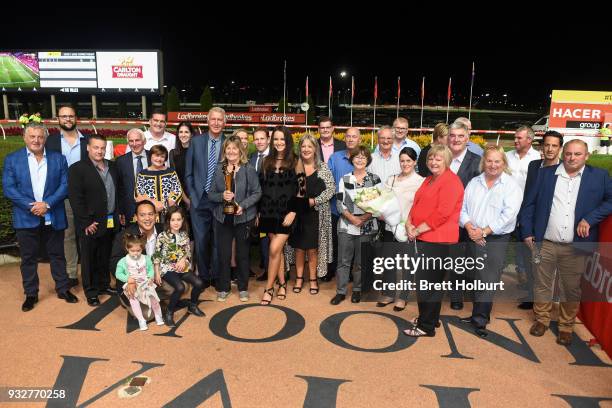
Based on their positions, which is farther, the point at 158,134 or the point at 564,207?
the point at 158,134

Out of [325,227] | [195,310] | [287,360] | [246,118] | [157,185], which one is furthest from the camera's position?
[246,118]

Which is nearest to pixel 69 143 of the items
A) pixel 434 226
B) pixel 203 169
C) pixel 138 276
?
pixel 203 169

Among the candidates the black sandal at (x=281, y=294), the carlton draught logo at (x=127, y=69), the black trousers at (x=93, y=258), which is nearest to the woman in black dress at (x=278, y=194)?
the black sandal at (x=281, y=294)

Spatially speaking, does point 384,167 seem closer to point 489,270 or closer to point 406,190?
point 406,190

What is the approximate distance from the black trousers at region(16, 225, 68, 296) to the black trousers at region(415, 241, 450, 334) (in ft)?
12.4

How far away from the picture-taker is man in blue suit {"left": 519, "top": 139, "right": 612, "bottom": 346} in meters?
3.95

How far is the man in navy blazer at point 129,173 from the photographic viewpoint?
196 inches

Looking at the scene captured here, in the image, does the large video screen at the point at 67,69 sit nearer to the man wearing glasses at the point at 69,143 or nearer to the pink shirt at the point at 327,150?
the man wearing glasses at the point at 69,143

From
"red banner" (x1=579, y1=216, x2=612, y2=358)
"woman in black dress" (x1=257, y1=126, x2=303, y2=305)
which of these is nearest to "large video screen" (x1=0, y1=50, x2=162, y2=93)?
"woman in black dress" (x1=257, y1=126, x2=303, y2=305)

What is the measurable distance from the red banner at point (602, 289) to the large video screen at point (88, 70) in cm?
2431

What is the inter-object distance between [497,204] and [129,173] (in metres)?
3.92

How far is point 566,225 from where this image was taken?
402 cm

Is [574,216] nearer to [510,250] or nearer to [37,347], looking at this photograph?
[510,250]

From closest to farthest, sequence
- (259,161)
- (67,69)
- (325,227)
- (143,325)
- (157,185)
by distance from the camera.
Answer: (143,325) → (157,185) → (325,227) → (259,161) → (67,69)
